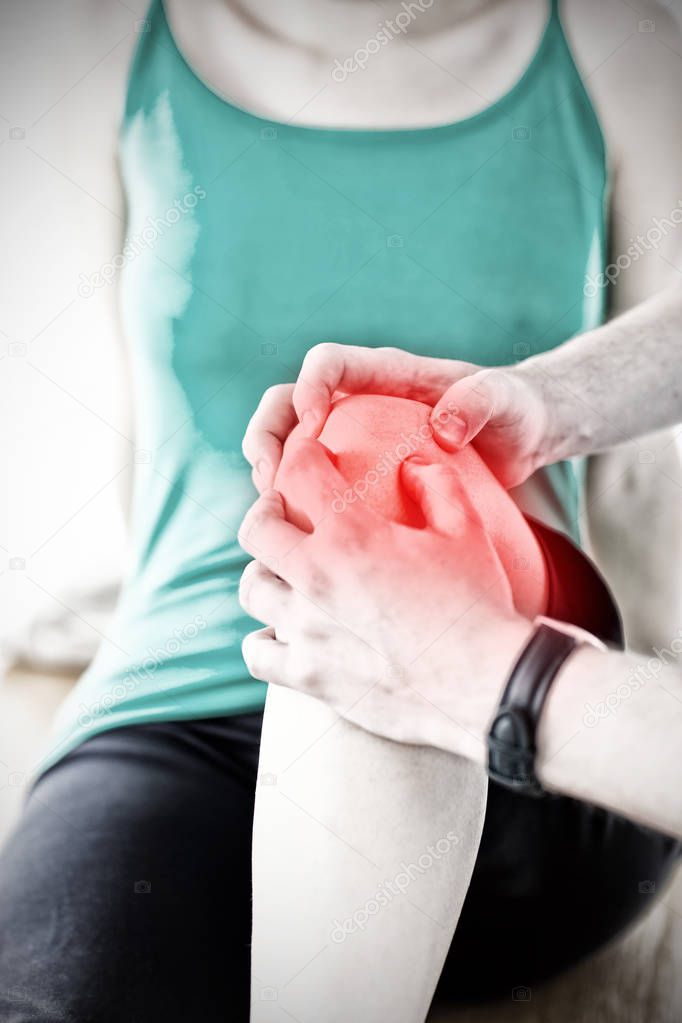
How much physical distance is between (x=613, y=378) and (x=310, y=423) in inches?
8.6

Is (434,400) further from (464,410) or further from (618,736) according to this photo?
(618,736)

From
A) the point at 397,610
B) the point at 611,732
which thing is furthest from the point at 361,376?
the point at 611,732

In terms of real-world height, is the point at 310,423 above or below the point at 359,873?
above

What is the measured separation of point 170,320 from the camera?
63 centimetres

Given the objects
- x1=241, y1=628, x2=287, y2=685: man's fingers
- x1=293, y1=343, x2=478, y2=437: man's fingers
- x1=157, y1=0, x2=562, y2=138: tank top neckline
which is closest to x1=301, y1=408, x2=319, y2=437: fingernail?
x1=293, y1=343, x2=478, y2=437: man's fingers

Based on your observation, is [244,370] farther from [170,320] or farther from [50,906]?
[50,906]

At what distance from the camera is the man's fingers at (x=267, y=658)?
0.50m

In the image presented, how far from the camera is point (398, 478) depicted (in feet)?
1.63

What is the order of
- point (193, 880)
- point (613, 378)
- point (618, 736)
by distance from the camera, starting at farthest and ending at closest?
point (613, 378) → point (193, 880) → point (618, 736)

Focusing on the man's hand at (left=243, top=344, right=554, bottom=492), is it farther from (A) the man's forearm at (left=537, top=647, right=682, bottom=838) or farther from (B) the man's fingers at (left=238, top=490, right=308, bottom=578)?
(A) the man's forearm at (left=537, top=647, right=682, bottom=838)

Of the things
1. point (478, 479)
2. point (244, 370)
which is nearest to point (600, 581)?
point (478, 479)

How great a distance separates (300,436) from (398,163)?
25cm

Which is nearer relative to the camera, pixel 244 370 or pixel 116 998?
pixel 116 998

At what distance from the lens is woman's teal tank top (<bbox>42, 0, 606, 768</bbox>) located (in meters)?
0.63
